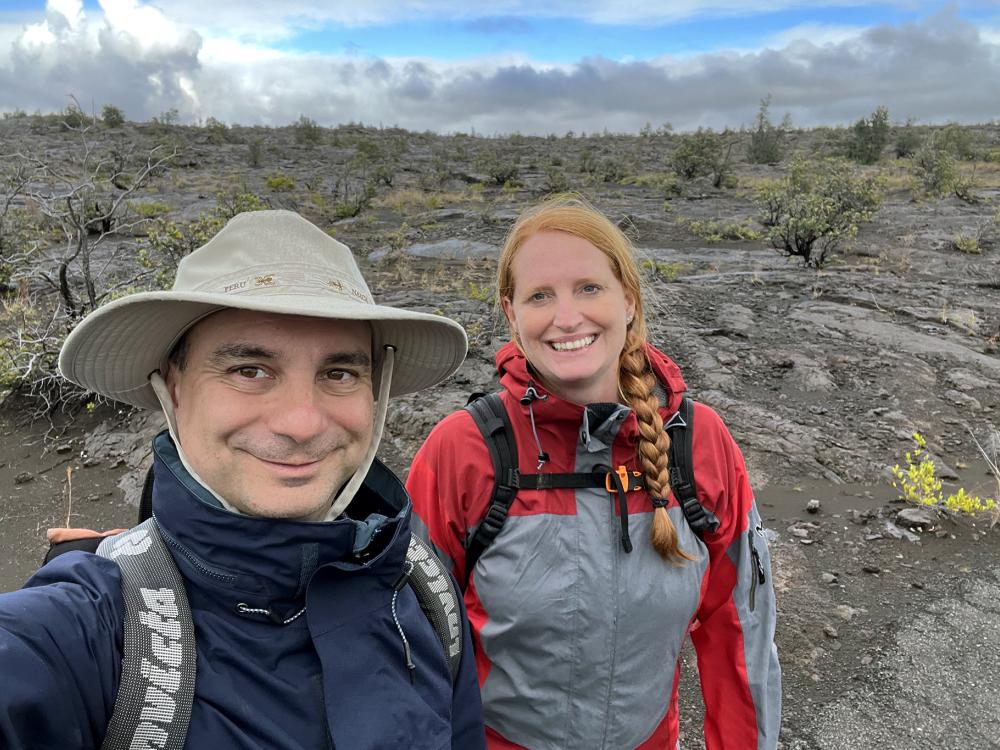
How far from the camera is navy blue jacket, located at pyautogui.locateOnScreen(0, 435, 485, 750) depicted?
3.19 ft

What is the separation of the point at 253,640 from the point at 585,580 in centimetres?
95

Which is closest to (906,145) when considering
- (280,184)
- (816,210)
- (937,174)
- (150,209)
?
(937,174)

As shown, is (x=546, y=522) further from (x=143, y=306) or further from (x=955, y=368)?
(x=955, y=368)

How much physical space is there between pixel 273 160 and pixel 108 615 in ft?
102

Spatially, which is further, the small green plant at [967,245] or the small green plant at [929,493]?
the small green plant at [967,245]

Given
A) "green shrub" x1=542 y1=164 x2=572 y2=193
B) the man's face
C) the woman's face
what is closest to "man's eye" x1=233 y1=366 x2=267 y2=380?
the man's face

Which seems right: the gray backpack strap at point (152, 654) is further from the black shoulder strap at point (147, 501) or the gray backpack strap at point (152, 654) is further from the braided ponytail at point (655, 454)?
the braided ponytail at point (655, 454)

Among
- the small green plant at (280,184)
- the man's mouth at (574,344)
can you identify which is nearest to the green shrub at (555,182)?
the small green plant at (280,184)

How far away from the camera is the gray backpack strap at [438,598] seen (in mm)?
1461

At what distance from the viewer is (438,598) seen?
1.47 meters

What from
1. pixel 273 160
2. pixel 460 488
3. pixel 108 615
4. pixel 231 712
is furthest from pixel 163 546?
pixel 273 160

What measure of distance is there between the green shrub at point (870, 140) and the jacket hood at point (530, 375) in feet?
109

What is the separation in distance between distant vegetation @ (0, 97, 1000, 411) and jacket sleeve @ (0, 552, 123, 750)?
21.4 feet

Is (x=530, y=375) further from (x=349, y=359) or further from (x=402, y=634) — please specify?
(x=402, y=634)
